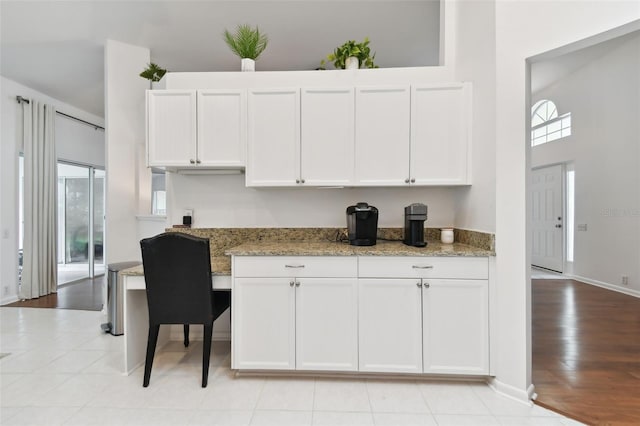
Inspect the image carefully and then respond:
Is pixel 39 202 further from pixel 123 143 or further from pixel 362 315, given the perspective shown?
pixel 362 315

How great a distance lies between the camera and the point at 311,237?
2.71m

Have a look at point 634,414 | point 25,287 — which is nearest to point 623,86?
point 634,414

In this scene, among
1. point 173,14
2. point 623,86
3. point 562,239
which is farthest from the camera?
point 562,239

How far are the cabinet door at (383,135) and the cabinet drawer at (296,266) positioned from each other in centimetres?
71

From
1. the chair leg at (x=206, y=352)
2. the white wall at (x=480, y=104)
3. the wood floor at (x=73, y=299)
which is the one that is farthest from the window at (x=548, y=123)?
the wood floor at (x=73, y=299)

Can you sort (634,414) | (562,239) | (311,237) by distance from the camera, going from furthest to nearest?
1. (562,239)
2. (311,237)
3. (634,414)

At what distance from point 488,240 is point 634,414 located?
A: 4.01ft

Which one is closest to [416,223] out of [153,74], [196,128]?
[196,128]

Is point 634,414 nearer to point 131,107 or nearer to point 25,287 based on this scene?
point 131,107

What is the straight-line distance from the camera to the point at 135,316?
2.28 meters

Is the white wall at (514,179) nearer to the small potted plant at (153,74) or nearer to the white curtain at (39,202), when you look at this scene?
the small potted plant at (153,74)

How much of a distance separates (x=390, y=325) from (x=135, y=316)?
190 centimetres

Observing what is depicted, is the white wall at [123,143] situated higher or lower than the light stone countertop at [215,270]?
higher

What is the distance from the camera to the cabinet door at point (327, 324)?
206cm
